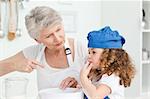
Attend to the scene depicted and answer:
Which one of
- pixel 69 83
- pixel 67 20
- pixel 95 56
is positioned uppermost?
pixel 67 20

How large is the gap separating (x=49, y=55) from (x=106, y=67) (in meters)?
0.34

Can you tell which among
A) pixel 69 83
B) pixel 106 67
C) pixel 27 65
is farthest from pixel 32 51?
pixel 106 67

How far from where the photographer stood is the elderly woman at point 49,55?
129 centimetres

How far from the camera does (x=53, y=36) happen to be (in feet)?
4.26

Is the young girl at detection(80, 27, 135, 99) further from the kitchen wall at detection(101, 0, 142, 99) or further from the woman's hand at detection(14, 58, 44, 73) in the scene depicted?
the kitchen wall at detection(101, 0, 142, 99)

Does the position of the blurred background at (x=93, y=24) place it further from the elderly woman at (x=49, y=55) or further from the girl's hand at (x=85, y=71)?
the girl's hand at (x=85, y=71)

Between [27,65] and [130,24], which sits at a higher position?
[130,24]

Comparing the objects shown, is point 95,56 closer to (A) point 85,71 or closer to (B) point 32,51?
(A) point 85,71

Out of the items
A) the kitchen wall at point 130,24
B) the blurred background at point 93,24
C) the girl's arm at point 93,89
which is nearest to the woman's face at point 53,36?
the girl's arm at point 93,89

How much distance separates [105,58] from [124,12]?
4.09ft

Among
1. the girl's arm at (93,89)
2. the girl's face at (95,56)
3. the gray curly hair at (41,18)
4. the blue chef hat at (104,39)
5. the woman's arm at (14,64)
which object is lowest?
the girl's arm at (93,89)

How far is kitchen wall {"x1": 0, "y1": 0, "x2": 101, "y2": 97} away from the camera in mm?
2133

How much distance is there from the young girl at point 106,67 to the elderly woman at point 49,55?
→ 11 centimetres

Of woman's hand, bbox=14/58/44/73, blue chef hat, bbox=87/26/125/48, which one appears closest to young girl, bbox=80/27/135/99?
blue chef hat, bbox=87/26/125/48
